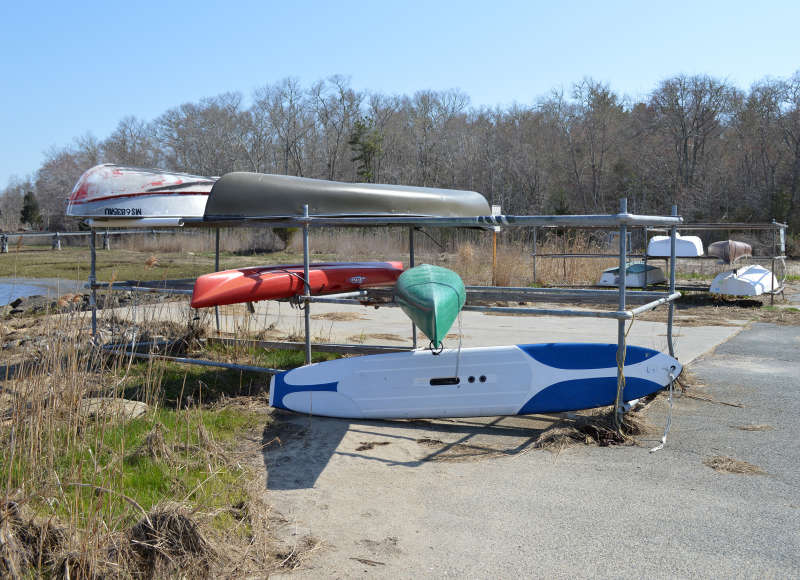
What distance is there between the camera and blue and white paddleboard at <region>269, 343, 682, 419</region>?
509 cm

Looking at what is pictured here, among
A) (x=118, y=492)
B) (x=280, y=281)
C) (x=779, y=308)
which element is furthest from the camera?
(x=779, y=308)

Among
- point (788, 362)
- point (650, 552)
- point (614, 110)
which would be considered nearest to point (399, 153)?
point (614, 110)

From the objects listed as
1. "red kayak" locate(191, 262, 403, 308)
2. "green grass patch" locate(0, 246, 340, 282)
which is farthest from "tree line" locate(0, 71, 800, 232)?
"red kayak" locate(191, 262, 403, 308)

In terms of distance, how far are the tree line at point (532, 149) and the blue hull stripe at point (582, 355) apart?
31.2 m

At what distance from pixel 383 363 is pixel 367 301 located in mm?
1168

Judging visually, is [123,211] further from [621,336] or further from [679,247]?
[679,247]

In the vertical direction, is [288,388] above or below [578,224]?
below

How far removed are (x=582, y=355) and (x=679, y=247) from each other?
10.4 metres

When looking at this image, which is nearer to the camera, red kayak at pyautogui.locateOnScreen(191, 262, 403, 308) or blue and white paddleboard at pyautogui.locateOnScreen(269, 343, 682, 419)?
blue and white paddleboard at pyautogui.locateOnScreen(269, 343, 682, 419)

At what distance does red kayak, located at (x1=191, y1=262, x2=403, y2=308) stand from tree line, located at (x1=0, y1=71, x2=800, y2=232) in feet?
100

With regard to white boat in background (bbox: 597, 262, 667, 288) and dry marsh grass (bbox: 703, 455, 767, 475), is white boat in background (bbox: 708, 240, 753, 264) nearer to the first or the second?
white boat in background (bbox: 597, 262, 667, 288)

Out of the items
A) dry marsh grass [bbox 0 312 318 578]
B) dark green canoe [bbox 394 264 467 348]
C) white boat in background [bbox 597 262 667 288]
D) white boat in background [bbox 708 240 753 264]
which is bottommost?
dry marsh grass [bbox 0 312 318 578]

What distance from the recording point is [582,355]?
5.21m

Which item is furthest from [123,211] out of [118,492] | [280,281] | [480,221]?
[118,492]
